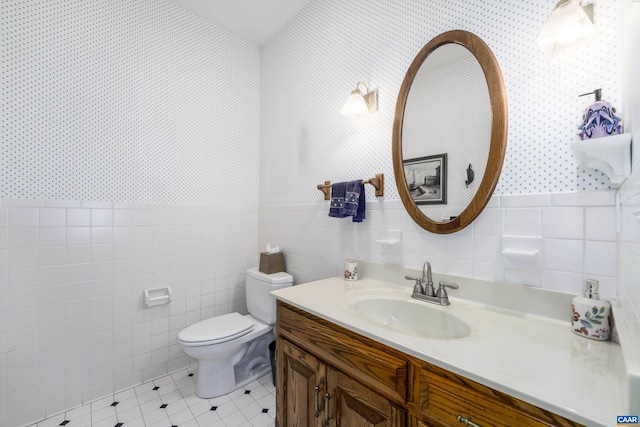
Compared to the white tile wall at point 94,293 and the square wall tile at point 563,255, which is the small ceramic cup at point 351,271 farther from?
the white tile wall at point 94,293

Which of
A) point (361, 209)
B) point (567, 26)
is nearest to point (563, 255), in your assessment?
point (567, 26)

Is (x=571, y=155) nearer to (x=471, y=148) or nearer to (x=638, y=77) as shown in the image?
Result: (x=471, y=148)

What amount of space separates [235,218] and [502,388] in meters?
2.12

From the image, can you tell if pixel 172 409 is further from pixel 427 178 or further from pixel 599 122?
pixel 599 122

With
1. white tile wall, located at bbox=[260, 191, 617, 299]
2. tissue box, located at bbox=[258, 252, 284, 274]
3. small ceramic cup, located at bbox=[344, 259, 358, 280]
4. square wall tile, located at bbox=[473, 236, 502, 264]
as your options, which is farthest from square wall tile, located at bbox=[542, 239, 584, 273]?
tissue box, located at bbox=[258, 252, 284, 274]

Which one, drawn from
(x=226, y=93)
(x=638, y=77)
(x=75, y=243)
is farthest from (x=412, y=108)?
(x=75, y=243)

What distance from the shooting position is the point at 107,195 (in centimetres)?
177

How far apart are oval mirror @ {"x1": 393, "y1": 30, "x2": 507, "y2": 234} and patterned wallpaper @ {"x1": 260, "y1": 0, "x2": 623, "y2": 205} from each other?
56 mm

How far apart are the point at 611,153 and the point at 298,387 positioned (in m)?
1.41

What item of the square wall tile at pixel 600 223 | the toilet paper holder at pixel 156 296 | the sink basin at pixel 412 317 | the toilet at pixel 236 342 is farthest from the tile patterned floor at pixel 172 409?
the square wall tile at pixel 600 223

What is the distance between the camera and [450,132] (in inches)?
49.0

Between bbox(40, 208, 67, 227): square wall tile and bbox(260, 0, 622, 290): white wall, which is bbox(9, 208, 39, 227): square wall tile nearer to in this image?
bbox(40, 208, 67, 227): square wall tile

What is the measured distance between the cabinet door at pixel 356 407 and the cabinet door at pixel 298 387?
6 centimetres

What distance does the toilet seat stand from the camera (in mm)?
1646
